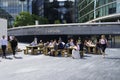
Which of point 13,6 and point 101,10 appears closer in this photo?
point 101,10

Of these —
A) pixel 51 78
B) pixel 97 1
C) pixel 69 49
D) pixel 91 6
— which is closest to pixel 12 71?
pixel 51 78

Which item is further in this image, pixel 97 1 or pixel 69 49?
pixel 97 1

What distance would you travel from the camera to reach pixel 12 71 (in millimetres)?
14508

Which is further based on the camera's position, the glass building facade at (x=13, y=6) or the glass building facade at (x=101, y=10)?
the glass building facade at (x=13, y=6)

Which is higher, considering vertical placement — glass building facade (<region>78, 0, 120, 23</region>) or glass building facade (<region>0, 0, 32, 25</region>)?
glass building facade (<region>0, 0, 32, 25</region>)

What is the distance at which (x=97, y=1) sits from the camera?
2542 inches

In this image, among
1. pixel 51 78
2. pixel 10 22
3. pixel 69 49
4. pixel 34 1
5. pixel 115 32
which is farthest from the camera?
pixel 34 1

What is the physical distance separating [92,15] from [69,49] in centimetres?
4551

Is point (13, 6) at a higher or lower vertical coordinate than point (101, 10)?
higher

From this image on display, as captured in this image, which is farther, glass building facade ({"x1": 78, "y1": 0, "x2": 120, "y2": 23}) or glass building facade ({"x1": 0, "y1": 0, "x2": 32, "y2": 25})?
glass building facade ({"x1": 0, "y1": 0, "x2": 32, "y2": 25})

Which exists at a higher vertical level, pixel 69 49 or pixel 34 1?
pixel 34 1

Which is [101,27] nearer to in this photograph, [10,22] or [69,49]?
[69,49]

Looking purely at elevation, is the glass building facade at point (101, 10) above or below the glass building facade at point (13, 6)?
below

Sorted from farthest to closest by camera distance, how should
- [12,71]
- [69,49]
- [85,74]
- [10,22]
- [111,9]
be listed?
[10,22] → [111,9] → [69,49] → [12,71] → [85,74]
